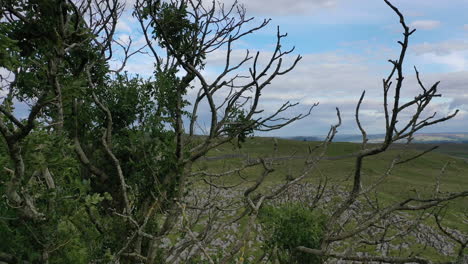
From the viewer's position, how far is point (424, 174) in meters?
67.5

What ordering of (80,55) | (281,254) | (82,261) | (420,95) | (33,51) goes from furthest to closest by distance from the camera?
(80,55)
(281,254)
(33,51)
(82,261)
(420,95)

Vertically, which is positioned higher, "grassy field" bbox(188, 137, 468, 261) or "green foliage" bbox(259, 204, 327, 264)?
"green foliage" bbox(259, 204, 327, 264)

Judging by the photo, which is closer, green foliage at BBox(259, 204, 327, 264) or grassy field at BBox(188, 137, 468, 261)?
green foliage at BBox(259, 204, 327, 264)

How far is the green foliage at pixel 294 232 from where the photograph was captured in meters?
8.52

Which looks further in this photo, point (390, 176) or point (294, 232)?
point (390, 176)

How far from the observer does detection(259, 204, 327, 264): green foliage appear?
852 centimetres

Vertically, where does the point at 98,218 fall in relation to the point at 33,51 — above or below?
below

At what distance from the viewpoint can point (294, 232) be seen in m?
8.61

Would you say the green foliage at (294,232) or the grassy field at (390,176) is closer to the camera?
the green foliage at (294,232)

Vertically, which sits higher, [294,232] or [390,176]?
[294,232]

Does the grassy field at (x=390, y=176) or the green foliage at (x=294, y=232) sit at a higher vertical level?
the green foliage at (x=294, y=232)

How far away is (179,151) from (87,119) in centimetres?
294

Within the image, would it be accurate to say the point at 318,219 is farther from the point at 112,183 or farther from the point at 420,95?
the point at 112,183

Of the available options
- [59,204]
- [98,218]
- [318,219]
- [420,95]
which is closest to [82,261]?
[59,204]
